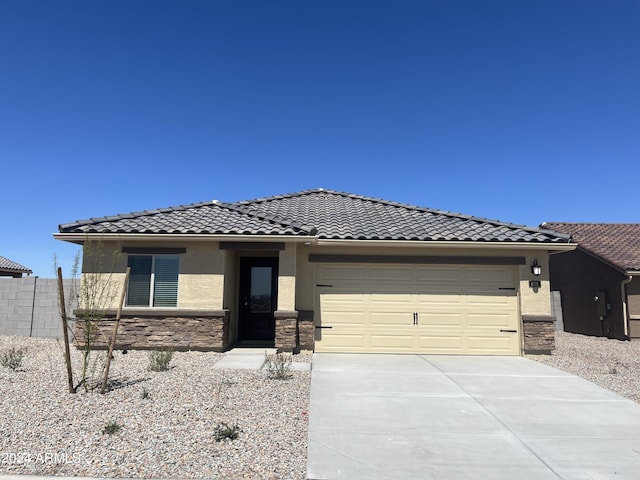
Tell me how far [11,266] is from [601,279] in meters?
33.2

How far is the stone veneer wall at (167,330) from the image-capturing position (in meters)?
10.4

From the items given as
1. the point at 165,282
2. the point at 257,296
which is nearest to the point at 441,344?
the point at 257,296

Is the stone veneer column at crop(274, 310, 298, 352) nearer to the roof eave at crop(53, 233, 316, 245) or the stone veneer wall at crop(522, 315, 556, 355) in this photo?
the roof eave at crop(53, 233, 316, 245)

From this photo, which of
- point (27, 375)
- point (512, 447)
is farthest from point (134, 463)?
point (27, 375)

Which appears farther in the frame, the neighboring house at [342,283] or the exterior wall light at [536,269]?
the exterior wall light at [536,269]

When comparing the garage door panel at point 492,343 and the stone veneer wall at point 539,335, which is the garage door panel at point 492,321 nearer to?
the garage door panel at point 492,343

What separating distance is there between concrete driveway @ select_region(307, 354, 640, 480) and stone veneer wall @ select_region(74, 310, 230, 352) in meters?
3.17

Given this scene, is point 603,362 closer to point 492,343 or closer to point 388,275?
point 492,343

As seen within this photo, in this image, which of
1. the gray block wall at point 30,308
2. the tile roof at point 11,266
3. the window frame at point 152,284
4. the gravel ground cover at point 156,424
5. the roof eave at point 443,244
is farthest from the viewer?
the tile roof at point 11,266

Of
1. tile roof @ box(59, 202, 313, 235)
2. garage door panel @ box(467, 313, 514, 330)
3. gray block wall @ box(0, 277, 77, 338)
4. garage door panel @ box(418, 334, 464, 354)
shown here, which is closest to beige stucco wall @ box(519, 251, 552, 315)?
garage door panel @ box(467, 313, 514, 330)

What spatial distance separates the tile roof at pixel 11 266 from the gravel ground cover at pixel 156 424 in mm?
23655

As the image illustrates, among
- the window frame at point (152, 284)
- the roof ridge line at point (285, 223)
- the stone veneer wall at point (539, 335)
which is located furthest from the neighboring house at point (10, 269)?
the stone veneer wall at point (539, 335)

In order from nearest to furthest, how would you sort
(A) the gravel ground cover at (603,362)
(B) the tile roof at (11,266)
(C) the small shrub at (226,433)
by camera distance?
(C) the small shrub at (226,433) < (A) the gravel ground cover at (603,362) < (B) the tile roof at (11,266)

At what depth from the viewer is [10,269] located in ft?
89.8
